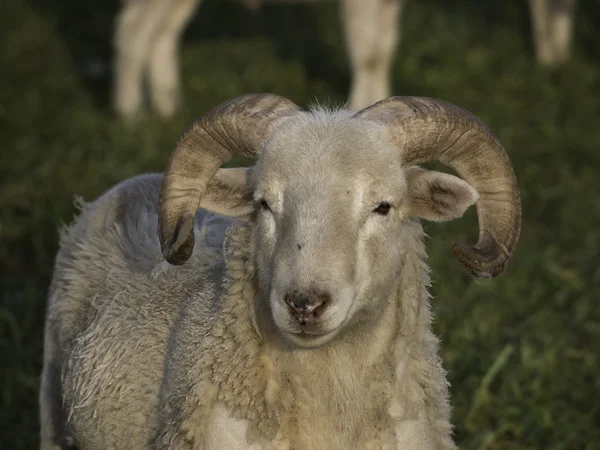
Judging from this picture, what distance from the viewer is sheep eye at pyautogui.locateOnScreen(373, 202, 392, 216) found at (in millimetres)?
3787

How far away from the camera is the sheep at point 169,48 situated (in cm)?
1028

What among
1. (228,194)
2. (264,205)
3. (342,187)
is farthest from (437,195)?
(228,194)

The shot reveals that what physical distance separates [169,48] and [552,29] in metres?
3.90

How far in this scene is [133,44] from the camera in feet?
34.2

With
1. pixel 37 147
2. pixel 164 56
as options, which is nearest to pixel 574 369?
pixel 37 147

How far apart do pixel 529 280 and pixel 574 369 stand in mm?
1103

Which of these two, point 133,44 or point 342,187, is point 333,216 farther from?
point 133,44

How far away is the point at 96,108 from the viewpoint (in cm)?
1044

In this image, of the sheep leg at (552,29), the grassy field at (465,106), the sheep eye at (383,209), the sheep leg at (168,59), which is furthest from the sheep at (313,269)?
the sheep leg at (552,29)

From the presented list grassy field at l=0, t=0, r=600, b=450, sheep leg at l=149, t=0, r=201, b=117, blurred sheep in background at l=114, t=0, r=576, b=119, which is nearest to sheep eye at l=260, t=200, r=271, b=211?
grassy field at l=0, t=0, r=600, b=450

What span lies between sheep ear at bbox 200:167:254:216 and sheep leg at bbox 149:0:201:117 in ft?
21.0

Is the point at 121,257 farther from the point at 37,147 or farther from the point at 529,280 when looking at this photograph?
the point at 37,147

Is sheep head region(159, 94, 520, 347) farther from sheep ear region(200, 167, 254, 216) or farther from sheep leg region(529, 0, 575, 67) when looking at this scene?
sheep leg region(529, 0, 575, 67)

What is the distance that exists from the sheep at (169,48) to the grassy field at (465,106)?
305 mm
